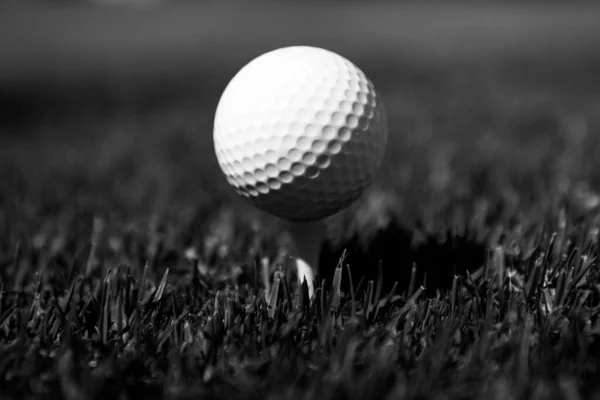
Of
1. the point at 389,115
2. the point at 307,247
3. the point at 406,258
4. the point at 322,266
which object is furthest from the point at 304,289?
the point at 389,115

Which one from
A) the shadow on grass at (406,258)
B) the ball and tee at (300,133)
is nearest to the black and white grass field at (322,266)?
the shadow on grass at (406,258)

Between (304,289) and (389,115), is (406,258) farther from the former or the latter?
(389,115)

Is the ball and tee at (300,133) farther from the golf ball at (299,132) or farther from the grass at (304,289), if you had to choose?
the grass at (304,289)

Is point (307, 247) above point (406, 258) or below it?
above

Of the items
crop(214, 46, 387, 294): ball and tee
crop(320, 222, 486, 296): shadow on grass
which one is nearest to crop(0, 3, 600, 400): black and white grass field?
crop(320, 222, 486, 296): shadow on grass

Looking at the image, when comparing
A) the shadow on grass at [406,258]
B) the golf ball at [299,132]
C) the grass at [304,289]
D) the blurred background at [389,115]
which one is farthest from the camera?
the blurred background at [389,115]

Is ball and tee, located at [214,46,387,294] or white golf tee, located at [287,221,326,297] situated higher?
ball and tee, located at [214,46,387,294]

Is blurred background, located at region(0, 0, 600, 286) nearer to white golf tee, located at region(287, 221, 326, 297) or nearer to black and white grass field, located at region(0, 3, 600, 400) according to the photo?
black and white grass field, located at region(0, 3, 600, 400)

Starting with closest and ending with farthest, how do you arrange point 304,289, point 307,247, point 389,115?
point 304,289
point 307,247
point 389,115
